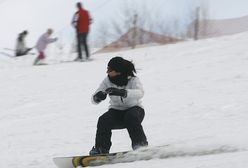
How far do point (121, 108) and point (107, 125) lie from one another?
230 millimetres

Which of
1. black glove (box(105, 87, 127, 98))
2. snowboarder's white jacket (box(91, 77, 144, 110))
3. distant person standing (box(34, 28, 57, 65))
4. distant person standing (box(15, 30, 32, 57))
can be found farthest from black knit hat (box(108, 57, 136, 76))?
distant person standing (box(15, 30, 32, 57))

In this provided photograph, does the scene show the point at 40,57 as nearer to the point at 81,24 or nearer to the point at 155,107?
the point at 81,24

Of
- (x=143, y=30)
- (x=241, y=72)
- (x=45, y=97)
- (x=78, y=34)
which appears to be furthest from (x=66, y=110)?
(x=143, y=30)

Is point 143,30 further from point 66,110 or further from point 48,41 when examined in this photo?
point 66,110

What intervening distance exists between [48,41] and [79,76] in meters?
4.57

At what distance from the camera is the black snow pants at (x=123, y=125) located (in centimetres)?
612

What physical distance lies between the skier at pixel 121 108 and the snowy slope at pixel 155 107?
1.39 ft

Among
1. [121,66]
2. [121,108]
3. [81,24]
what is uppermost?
[121,66]

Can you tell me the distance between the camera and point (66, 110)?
11695 mm

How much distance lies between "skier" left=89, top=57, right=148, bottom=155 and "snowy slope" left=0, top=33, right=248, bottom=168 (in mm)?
423

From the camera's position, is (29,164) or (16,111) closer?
(29,164)

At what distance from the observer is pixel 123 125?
20.5 feet

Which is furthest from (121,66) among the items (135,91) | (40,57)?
(40,57)

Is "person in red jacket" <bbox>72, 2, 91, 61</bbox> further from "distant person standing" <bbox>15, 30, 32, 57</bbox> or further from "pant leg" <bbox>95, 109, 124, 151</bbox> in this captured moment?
"pant leg" <bbox>95, 109, 124, 151</bbox>
